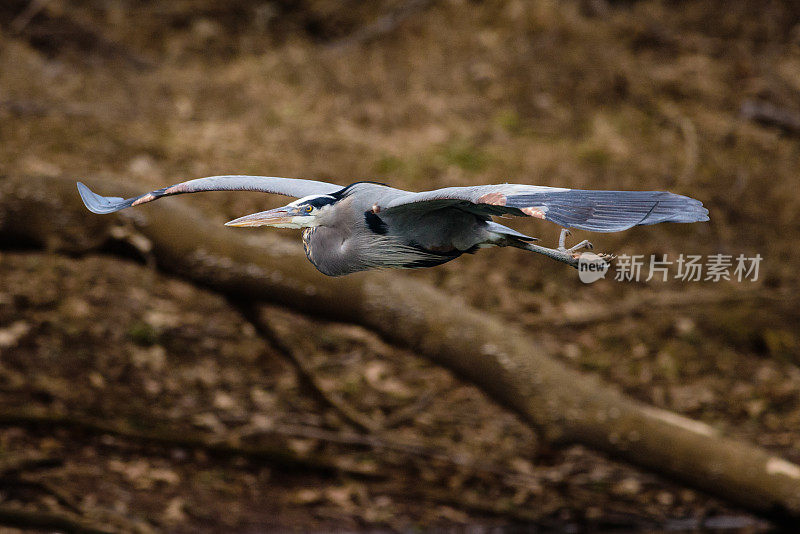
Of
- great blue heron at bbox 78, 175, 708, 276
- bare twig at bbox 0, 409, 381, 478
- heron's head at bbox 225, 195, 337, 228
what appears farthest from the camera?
bare twig at bbox 0, 409, 381, 478

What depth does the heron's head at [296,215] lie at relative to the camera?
2.06 meters

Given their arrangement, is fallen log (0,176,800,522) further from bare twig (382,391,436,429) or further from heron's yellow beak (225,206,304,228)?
heron's yellow beak (225,206,304,228)

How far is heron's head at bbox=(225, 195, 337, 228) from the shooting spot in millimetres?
2061

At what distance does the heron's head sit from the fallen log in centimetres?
301

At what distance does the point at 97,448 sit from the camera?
7.20 metres

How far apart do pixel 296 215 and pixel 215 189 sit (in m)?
0.28

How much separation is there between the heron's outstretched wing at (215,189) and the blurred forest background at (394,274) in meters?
2.74

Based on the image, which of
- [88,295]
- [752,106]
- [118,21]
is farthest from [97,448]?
[752,106]

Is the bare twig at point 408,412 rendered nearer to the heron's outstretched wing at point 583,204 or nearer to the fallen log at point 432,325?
the fallen log at point 432,325

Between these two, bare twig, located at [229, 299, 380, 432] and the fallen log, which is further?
bare twig, located at [229, 299, 380, 432]

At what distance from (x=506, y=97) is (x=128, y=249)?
23.5ft

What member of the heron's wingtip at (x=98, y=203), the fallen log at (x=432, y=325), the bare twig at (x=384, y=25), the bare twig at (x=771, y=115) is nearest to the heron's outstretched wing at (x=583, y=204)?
the heron's wingtip at (x=98, y=203)

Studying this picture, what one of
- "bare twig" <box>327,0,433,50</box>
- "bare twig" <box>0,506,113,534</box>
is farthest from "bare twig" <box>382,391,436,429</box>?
"bare twig" <box>327,0,433,50</box>

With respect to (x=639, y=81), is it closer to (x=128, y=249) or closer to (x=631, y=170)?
(x=631, y=170)
